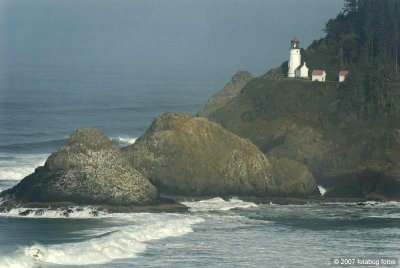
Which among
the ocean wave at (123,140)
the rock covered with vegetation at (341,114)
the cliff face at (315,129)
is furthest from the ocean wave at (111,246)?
the ocean wave at (123,140)

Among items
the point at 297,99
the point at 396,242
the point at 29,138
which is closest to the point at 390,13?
the point at 297,99

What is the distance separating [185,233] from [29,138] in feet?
167

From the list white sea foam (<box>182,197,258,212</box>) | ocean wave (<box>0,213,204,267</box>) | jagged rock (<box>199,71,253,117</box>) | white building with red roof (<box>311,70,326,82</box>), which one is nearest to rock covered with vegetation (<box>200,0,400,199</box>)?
white building with red roof (<box>311,70,326,82</box>)

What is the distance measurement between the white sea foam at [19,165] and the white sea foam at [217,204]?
16685mm

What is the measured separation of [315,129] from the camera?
104 meters

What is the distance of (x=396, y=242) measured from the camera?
7606 centimetres

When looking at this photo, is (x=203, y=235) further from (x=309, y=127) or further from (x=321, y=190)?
(x=309, y=127)

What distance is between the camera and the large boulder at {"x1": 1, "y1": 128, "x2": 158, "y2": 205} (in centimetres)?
8244

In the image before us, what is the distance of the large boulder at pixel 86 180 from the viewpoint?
8244 cm

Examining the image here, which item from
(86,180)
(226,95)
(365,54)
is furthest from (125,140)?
(86,180)

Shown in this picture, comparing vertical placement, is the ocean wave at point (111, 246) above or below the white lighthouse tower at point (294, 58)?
below

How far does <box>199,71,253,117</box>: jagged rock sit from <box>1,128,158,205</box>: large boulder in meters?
37.1

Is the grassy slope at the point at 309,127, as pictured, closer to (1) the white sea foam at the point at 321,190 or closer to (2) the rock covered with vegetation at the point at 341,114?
(2) the rock covered with vegetation at the point at 341,114

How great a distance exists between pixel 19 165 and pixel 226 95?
27.9 m
